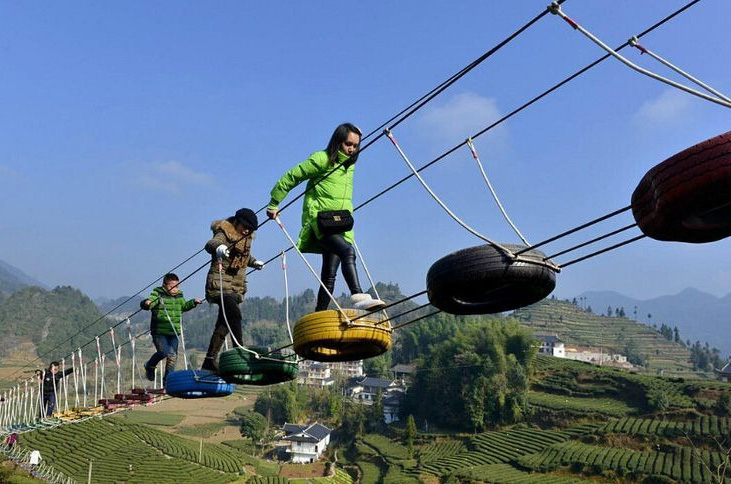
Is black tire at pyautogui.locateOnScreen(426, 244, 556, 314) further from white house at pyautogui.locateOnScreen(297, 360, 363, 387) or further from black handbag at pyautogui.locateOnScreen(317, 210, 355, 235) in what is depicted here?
white house at pyautogui.locateOnScreen(297, 360, 363, 387)

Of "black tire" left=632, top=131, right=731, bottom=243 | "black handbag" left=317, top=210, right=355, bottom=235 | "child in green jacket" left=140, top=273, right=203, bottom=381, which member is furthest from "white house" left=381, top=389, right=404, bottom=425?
"black tire" left=632, top=131, right=731, bottom=243

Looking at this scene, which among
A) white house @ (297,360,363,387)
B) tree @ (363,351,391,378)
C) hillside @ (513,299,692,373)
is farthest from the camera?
hillside @ (513,299,692,373)

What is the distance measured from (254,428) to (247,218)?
7486 cm

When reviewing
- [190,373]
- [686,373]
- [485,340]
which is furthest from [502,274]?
[686,373]

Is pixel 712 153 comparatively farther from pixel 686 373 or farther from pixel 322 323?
pixel 686 373

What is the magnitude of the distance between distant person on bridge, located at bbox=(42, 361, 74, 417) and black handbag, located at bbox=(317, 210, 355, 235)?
10642mm

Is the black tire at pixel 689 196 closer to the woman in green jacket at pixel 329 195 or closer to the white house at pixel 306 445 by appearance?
the woman in green jacket at pixel 329 195

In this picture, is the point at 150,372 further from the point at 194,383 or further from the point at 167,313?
the point at 194,383

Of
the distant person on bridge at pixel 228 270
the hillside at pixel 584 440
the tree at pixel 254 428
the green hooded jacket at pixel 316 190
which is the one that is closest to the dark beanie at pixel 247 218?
the distant person on bridge at pixel 228 270

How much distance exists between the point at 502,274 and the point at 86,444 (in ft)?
234

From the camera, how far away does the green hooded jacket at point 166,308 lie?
8.96m

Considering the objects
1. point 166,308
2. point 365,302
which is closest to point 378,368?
point 166,308

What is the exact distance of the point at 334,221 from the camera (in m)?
6.22

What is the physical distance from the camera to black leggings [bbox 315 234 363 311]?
619 cm
